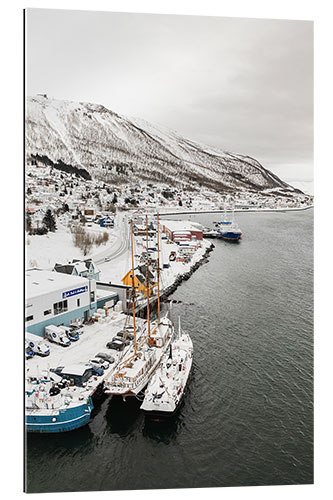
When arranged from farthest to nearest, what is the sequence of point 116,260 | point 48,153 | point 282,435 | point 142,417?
point 116,260 → point 142,417 → point 282,435 → point 48,153

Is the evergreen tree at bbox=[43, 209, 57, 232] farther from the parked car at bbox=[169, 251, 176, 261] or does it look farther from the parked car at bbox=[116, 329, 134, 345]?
the parked car at bbox=[169, 251, 176, 261]

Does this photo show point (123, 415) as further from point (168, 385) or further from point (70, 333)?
point (70, 333)

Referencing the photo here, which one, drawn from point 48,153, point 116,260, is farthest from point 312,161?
point 116,260

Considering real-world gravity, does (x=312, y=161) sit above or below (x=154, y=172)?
below

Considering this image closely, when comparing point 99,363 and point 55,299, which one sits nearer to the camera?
point 99,363

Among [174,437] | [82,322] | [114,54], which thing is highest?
[114,54]

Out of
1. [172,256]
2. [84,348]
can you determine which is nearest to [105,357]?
[84,348]

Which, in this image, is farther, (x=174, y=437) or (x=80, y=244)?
(x=80, y=244)

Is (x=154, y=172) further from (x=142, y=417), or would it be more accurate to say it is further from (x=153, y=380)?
(x=142, y=417)

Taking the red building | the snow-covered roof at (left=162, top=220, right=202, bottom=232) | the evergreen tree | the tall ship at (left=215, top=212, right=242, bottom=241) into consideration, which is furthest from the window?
the tall ship at (left=215, top=212, right=242, bottom=241)
